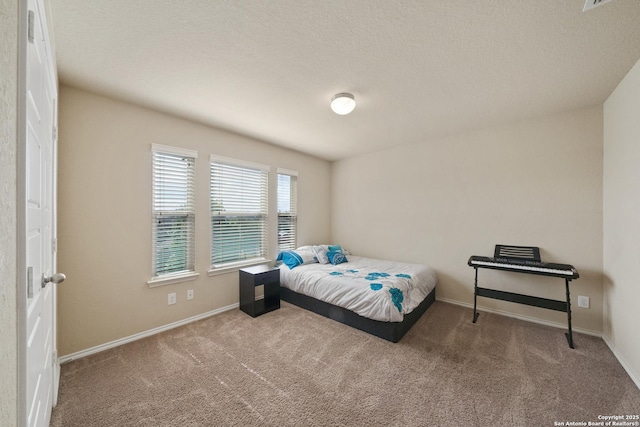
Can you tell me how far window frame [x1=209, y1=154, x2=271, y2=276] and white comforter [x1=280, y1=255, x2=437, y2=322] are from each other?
0.46 meters

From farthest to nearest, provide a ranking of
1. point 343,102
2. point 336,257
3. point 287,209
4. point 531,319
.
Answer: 1. point 287,209
2. point 336,257
3. point 531,319
4. point 343,102

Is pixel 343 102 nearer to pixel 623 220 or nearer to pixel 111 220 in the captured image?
pixel 111 220

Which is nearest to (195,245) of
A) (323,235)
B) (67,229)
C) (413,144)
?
(67,229)

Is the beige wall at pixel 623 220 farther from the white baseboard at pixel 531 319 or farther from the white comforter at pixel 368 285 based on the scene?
the white comforter at pixel 368 285

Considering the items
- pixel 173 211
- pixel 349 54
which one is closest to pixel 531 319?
pixel 349 54

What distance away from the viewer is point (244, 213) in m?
3.69

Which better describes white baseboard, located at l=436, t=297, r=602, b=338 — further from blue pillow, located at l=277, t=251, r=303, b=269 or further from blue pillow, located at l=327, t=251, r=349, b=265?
blue pillow, located at l=277, t=251, r=303, b=269

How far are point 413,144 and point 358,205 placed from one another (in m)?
1.46

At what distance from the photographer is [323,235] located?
16.8 ft

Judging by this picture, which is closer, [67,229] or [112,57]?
[112,57]

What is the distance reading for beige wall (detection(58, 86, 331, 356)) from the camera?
2.31 meters

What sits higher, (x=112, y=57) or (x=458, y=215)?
(x=112, y=57)

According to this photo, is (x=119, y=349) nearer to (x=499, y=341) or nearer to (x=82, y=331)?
(x=82, y=331)
